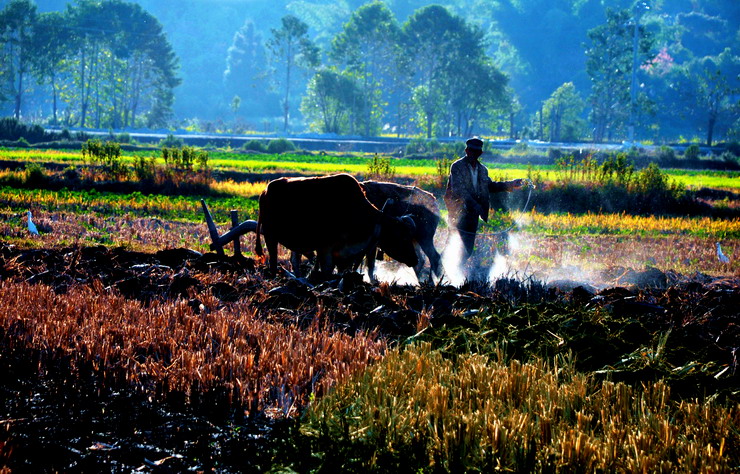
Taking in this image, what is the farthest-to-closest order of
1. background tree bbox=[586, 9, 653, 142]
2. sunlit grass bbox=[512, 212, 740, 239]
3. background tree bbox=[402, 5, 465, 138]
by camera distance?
background tree bbox=[402, 5, 465, 138], background tree bbox=[586, 9, 653, 142], sunlit grass bbox=[512, 212, 740, 239]

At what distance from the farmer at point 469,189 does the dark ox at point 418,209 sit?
0.87 ft

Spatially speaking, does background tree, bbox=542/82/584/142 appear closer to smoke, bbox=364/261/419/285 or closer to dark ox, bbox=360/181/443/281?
smoke, bbox=364/261/419/285

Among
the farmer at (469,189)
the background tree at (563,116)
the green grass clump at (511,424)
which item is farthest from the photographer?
the background tree at (563,116)

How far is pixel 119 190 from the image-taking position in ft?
65.9

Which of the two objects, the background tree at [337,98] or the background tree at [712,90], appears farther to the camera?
the background tree at [337,98]

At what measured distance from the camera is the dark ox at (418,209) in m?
9.41

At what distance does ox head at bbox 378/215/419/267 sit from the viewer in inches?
335

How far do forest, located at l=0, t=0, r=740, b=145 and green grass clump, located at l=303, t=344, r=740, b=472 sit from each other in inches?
1740

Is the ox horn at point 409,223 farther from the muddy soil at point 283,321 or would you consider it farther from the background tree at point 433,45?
the background tree at point 433,45

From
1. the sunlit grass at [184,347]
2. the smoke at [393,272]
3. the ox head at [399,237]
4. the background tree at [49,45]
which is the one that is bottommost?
the smoke at [393,272]

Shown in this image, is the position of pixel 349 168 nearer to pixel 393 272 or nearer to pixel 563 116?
pixel 393 272

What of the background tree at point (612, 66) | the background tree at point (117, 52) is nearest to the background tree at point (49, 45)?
the background tree at point (117, 52)

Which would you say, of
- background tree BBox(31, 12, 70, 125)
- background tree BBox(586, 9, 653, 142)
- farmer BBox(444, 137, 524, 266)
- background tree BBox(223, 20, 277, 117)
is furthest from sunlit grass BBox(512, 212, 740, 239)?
background tree BBox(223, 20, 277, 117)

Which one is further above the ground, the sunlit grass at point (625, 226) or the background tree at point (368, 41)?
the background tree at point (368, 41)
